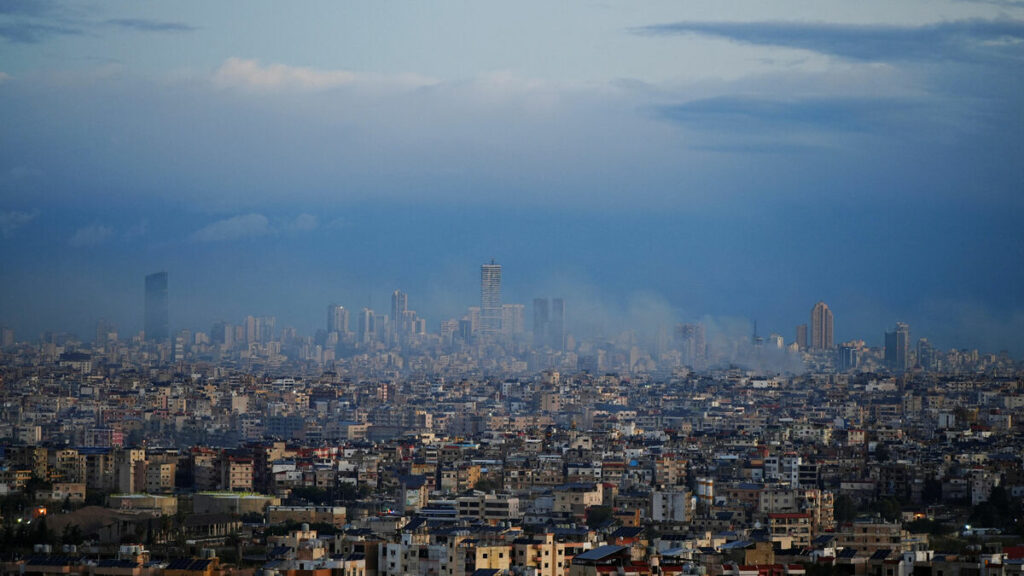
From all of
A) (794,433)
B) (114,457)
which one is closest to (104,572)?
(114,457)

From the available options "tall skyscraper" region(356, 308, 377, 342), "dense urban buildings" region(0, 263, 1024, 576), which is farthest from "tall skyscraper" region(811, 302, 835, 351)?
"tall skyscraper" region(356, 308, 377, 342)

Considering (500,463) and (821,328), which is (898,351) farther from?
(500,463)

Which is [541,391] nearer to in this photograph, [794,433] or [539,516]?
[794,433]

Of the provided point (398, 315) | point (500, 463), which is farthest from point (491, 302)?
point (500, 463)

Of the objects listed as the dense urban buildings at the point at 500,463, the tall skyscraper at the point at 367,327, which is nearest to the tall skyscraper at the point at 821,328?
the dense urban buildings at the point at 500,463

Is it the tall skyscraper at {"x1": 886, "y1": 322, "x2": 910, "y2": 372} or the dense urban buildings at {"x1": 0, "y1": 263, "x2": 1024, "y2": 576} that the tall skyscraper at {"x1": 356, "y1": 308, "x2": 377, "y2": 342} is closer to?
the dense urban buildings at {"x1": 0, "y1": 263, "x2": 1024, "y2": 576}
